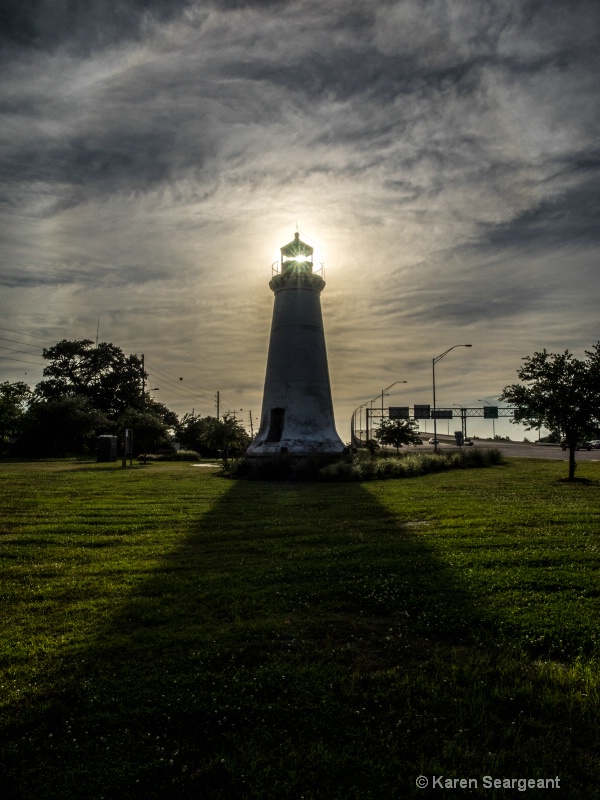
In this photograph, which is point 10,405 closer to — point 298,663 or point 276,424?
point 276,424

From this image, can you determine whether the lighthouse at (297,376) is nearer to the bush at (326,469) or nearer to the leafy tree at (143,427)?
the bush at (326,469)

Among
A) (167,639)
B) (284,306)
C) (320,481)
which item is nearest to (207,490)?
(320,481)

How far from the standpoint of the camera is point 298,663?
16.0 feet

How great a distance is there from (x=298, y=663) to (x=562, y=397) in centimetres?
2144

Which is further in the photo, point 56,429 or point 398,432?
point 56,429

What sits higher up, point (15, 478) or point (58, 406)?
point (58, 406)

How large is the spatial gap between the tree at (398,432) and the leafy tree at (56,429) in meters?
32.8

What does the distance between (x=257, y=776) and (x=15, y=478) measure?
2622 centimetres

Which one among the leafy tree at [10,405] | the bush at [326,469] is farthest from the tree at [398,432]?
the leafy tree at [10,405]

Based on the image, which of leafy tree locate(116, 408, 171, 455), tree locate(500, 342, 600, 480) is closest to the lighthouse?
tree locate(500, 342, 600, 480)

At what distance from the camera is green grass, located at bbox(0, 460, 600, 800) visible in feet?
11.4

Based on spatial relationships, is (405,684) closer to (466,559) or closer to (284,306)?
(466,559)

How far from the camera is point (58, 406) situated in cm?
5522

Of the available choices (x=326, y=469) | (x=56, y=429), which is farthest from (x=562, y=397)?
(x=56, y=429)
